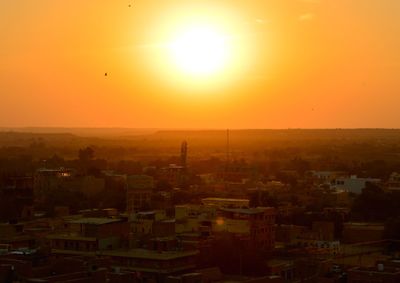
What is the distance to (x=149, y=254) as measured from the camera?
1950 centimetres

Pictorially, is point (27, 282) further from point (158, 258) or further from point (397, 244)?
point (397, 244)

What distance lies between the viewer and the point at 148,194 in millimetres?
37250

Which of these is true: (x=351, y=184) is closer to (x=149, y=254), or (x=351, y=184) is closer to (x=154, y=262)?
(x=149, y=254)

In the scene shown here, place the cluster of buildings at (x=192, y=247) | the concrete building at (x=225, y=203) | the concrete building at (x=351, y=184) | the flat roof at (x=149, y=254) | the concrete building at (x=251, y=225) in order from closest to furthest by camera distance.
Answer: the cluster of buildings at (x=192, y=247) < the flat roof at (x=149, y=254) < the concrete building at (x=251, y=225) < the concrete building at (x=225, y=203) < the concrete building at (x=351, y=184)

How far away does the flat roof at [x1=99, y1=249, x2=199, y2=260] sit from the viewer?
19.1 meters

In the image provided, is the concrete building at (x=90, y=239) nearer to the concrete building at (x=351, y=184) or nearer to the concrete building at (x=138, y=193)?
the concrete building at (x=138, y=193)

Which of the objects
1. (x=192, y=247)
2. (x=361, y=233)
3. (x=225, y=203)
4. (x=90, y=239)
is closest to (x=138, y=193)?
(x=225, y=203)

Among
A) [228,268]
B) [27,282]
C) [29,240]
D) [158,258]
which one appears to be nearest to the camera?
[27,282]

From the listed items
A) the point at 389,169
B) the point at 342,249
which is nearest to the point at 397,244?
the point at 342,249

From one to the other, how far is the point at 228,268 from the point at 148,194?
17182 mm

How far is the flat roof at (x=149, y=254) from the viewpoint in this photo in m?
19.1

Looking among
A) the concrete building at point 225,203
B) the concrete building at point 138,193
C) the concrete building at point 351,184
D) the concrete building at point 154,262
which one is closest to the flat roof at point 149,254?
the concrete building at point 154,262

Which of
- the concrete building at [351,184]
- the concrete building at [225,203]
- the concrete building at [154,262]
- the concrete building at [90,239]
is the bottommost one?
the concrete building at [154,262]

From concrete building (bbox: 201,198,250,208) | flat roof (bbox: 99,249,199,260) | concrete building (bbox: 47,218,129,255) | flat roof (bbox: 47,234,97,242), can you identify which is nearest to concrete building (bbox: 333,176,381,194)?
concrete building (bbox: 201,198,250,208)
